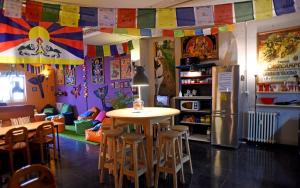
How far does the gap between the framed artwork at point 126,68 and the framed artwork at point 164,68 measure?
0.99 m

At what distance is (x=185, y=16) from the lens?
9.98 feet

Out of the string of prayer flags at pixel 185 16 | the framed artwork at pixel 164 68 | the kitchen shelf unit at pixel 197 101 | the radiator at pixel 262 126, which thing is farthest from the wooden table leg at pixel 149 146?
the framed artwork at pixel 164 68

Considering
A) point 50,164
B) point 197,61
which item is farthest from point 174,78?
point 50,164

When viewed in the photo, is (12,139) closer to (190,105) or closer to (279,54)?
(190,105)

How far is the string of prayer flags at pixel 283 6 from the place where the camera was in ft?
8.46

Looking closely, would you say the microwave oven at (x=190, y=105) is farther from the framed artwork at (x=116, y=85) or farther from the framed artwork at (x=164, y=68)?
the framed artwork at (x=116, y=85)

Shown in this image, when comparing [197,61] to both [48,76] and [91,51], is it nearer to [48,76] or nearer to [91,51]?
[91,51]

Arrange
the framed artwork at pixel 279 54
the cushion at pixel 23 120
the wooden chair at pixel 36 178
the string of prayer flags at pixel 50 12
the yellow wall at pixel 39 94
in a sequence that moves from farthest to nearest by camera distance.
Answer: the yellow wall at pixel 39 94 < the cushion at pixel 23 120 < the framed artwork at pixel 279 54 < the string of prayer flags at pixel 50 12 < the wooden chair at pixel 36 178

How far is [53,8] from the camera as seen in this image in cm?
271

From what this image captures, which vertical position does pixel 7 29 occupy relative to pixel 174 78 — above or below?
above

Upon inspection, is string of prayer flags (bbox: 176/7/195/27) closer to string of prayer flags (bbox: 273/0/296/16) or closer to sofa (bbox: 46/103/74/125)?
string of prayer flags (bbox: 273/0/296/16)

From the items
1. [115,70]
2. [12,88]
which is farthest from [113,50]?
[12,88]

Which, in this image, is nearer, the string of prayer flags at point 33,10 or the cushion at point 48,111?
the string of prayer flags at point 33,10

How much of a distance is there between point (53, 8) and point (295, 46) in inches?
172
